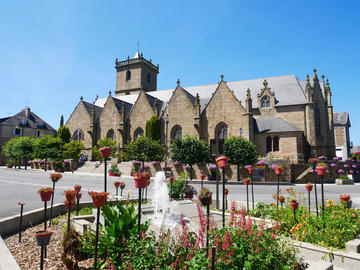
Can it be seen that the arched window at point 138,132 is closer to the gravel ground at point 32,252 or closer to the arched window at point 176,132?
the arched window at point 176,132

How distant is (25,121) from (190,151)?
2064 inches

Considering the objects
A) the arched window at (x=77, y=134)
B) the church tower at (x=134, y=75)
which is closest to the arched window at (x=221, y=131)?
the church tower at (x=134, y=75)

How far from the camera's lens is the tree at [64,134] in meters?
44.0

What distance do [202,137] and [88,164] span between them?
58.6 feet

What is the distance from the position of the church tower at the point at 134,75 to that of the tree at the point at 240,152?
3381cm

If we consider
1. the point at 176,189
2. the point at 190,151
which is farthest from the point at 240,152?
the point at 176,189

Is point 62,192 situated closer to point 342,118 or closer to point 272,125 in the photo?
point 272,125

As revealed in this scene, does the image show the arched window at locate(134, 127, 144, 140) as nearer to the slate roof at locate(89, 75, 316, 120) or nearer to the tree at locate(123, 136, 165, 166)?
the slate roof at locate(89, 75, 316, 120)

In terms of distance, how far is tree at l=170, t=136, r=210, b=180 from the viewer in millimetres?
26453

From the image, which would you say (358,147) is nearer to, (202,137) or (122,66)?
(202,137)

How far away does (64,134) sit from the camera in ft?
145

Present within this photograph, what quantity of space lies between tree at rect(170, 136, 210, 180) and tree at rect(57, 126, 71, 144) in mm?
26570

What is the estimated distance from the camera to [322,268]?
338cm

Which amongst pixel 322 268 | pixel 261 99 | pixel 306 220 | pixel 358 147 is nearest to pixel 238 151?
pixel 261 99
